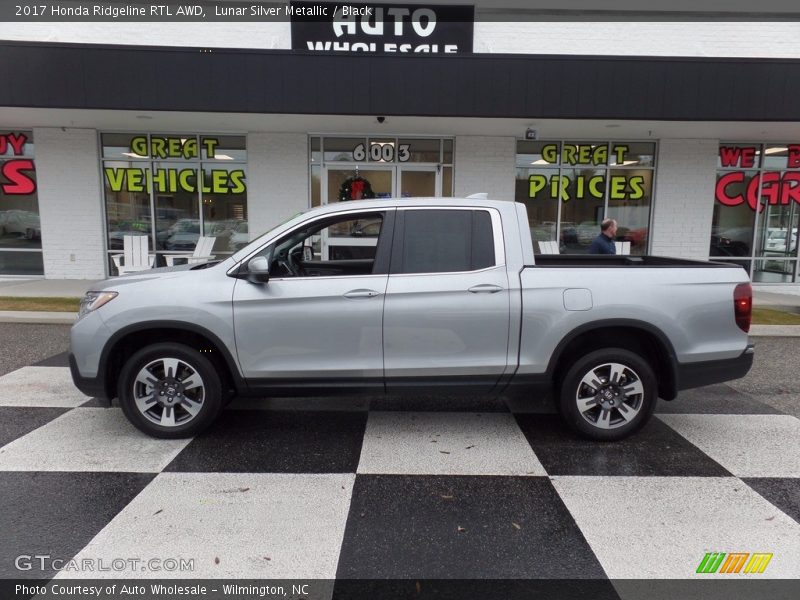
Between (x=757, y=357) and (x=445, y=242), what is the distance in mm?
5422

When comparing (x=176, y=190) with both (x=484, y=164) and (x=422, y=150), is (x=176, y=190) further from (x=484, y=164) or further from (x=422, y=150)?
(x=484, y=164)

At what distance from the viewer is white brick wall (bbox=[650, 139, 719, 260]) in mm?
12602

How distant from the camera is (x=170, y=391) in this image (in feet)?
13.9


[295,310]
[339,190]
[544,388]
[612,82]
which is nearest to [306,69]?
[339,190]

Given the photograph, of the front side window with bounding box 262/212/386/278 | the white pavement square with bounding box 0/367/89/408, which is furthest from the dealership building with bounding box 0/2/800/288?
the white pavement square with bounding box 0/367/89/408

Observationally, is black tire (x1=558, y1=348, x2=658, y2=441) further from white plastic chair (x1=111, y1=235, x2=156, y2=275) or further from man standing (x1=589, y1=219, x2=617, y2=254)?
white plastic chair (x1=111, y1=235, x2=156, y2=275)

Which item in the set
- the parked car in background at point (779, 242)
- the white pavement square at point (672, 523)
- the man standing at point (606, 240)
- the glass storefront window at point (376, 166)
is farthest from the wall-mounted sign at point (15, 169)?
the parked car in background at point (779, 242)

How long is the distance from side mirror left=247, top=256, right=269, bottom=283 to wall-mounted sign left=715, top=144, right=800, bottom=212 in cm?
1263

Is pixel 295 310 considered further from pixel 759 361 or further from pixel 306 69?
pixel 306 69

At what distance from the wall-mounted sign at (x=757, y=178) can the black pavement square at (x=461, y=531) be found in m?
12.2

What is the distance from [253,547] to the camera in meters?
2.90

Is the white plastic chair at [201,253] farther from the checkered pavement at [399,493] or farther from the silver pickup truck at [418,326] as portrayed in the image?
the silver pickup truck at [418,326]

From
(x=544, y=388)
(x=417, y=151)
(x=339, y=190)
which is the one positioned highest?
(x=417, y=151)

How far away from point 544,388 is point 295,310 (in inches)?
81.5
